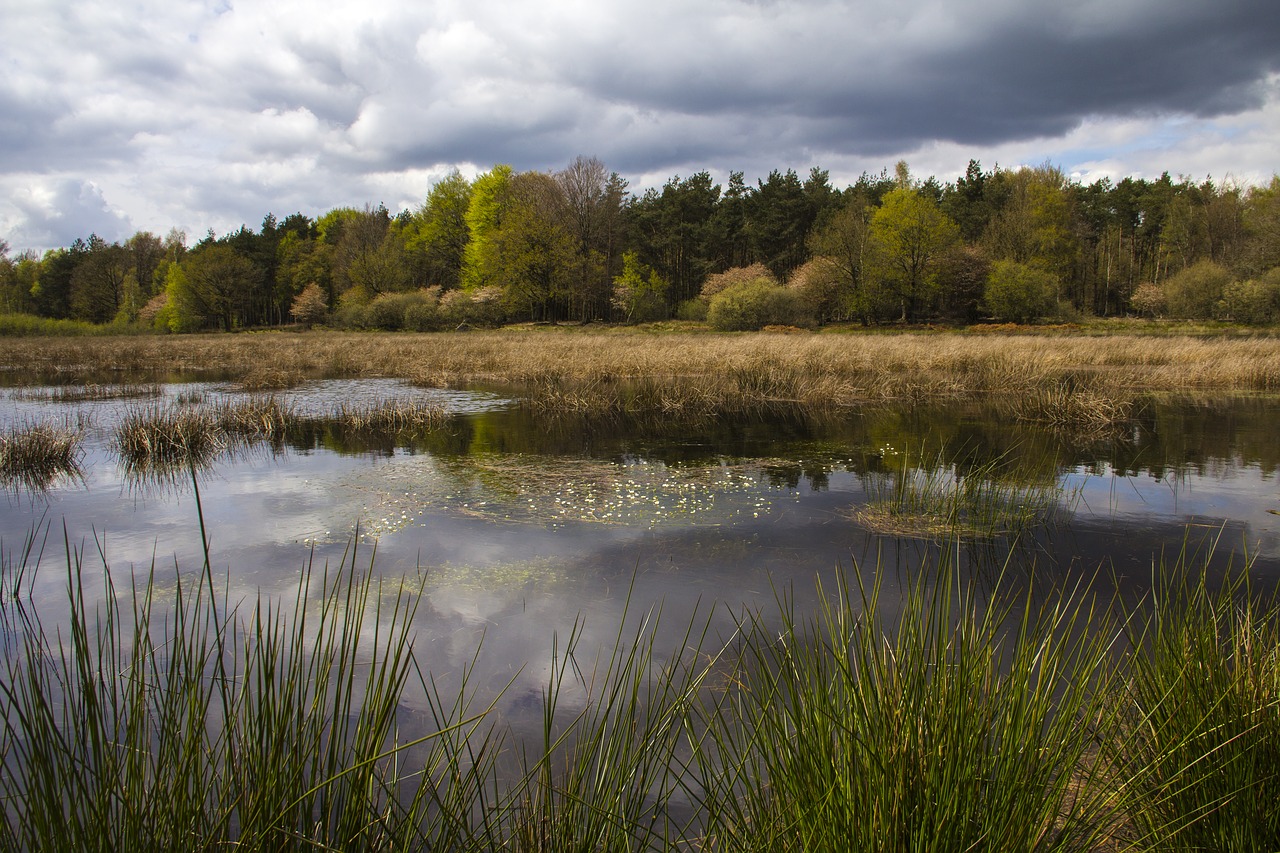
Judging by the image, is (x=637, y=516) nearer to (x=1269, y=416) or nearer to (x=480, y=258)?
(x=1269, y=416)

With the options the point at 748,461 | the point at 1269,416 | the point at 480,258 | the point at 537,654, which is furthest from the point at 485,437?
the point at 480,258

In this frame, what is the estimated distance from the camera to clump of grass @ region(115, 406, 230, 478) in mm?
8992

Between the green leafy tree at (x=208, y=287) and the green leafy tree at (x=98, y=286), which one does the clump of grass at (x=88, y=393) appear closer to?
the green leafy tree at (x=208, y=287)

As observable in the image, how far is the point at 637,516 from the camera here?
673 cm

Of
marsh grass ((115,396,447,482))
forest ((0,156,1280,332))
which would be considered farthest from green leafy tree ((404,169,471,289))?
marsh grass ((115,396,447,482))

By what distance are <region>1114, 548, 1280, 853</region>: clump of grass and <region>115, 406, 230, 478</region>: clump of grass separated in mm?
9712

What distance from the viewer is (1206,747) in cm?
220

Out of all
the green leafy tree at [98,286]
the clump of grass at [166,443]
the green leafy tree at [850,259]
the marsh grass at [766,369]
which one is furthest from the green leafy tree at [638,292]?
the green leafy tree at [98,286]

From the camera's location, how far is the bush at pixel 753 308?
38188mm

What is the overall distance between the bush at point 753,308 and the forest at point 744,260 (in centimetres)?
12

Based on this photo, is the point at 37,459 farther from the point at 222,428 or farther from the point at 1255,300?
the point at 1255,300

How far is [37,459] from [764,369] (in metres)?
13.0

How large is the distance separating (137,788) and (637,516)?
511 cm

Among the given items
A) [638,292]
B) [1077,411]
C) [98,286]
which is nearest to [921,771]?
[1077,411]
